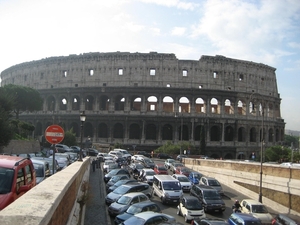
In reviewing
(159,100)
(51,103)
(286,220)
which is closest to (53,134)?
(286,220)

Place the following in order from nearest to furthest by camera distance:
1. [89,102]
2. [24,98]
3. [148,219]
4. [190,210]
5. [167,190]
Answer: [148,219], [190,210], [167,190], [24,98], [89,102]

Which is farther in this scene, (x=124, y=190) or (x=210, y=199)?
(x=210, y=199)

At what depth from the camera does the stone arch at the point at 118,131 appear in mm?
55131

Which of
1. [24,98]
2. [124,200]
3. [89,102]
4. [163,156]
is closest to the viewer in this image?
[124,200]

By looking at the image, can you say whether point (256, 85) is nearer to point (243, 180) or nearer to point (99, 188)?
point (243, 180)

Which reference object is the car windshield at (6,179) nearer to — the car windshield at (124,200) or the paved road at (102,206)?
the paved road at (102,206)

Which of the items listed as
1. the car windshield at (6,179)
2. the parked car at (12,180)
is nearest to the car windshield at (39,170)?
the parked car at (12,180)

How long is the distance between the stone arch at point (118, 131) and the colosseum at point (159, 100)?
35mm

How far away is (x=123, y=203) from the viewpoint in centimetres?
1491

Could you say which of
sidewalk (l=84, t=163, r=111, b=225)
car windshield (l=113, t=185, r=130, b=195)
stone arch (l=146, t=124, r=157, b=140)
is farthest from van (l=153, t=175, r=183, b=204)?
stone arch (l=146, t=124, r=157, b=140)

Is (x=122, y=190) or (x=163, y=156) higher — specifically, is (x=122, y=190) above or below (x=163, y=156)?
below

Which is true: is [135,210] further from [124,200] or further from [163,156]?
[163,156]

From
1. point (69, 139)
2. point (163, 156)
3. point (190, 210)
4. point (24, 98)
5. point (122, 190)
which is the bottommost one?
point (190, 210)

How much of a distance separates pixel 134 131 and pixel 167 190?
1432 inches
